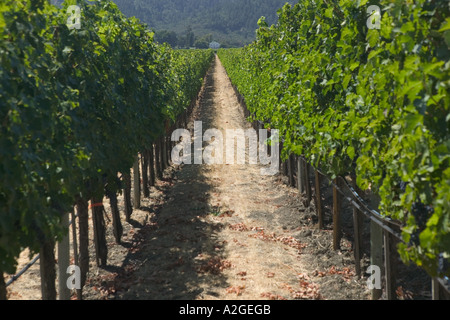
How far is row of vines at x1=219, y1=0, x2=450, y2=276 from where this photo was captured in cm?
391

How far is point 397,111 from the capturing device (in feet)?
15.8

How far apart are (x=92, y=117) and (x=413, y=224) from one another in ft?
15.0

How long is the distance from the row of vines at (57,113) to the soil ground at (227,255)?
153 centimetres

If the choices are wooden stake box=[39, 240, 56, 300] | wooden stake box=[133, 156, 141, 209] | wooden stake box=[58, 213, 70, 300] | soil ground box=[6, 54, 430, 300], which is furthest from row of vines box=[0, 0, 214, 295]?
wooden stake box=[133, 156, 141, 209]

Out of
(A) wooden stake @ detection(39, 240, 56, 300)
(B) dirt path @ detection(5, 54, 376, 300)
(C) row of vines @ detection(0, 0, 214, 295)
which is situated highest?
(C) row of vines @ detection(0, 0, 214, 295)

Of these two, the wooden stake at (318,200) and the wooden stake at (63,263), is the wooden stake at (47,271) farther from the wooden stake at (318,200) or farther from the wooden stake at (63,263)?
the wooden stake at (318,200)

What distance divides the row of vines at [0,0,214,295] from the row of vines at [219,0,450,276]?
3.27 m

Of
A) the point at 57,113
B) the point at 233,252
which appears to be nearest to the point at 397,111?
the point at 57,113

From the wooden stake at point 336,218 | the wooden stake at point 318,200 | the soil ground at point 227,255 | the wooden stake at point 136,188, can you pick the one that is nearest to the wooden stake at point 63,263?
the soil ground at point 227,255

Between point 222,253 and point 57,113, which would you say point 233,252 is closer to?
point 222,253

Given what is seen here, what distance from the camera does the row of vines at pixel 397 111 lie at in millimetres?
3908

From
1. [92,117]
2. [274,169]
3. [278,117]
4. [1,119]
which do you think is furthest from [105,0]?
[274,169]

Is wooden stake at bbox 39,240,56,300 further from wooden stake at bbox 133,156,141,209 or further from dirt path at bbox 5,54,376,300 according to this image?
wooden stake at bbox 133,156,141,209
